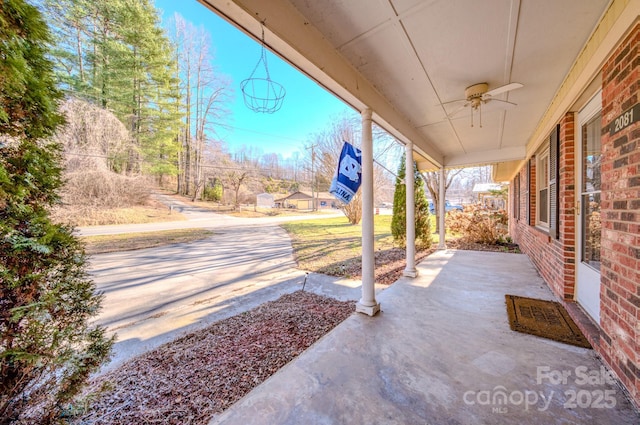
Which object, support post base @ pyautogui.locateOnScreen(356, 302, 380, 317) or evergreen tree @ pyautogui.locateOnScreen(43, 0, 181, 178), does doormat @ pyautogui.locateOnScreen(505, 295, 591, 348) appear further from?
evergreen tree @ pyautogui.locateOnScreen(43, 0, 181, 178)

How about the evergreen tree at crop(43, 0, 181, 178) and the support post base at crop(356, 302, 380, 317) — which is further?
the evergreen tree at crop(43, 0, 181, 178)

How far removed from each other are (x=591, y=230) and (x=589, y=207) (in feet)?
0.81

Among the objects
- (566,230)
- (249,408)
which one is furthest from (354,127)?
(249,408)

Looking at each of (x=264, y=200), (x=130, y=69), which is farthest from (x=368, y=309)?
(x=264, y=200)

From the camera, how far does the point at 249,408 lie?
149 cm

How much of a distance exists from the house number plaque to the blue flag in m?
2.08

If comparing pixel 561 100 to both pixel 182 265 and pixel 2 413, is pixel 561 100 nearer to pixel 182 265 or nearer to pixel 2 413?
pixel 2 413

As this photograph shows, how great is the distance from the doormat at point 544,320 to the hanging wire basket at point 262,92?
320cm

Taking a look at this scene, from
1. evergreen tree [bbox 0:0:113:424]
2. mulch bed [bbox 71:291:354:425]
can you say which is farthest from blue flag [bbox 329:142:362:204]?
evergreen tree [bbox 0:0:113:424]

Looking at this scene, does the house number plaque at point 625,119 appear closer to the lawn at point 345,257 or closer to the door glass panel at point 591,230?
the door glass panel at point 591,230

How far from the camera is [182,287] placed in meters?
4.26

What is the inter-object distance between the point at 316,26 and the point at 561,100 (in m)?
3.07

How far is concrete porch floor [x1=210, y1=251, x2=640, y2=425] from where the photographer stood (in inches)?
56.4

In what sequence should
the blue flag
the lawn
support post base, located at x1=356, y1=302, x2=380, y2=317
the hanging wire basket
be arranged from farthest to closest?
1. the lawn
2. the blue flag
3. support post base, located at x1=356, y1=302, x2=380, y2=317
4. the hanging wire basket
